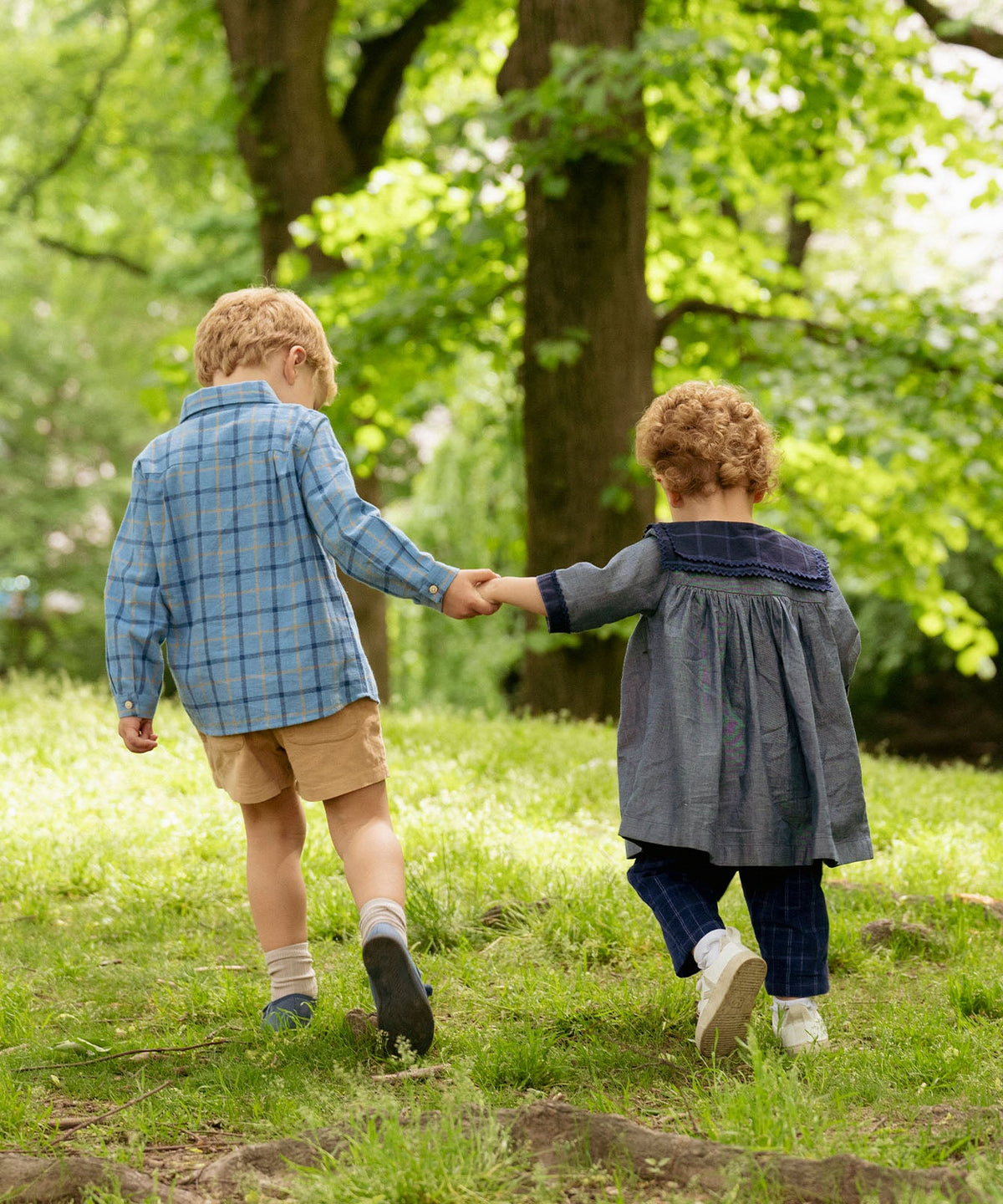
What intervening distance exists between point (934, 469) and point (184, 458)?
716cm

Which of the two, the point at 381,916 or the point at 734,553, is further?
the point at 734,553

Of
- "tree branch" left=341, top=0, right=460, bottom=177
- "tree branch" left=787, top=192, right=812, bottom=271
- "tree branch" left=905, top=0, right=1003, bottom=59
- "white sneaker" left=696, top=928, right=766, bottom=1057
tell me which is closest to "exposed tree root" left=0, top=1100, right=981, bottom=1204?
"white sneaker" left=696, top=928, right=766, bottom=1057

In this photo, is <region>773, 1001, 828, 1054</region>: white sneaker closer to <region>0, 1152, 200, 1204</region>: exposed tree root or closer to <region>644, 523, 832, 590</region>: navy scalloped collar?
<region>644, 523, 832, 590</region>: navy scalloped collar

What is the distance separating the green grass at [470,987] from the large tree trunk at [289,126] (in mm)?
5628

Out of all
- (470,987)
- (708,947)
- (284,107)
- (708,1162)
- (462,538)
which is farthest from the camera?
(462,538)

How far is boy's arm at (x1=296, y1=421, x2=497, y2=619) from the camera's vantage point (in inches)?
114

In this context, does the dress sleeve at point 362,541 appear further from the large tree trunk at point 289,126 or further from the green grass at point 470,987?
the large tree trunk at point 289,126

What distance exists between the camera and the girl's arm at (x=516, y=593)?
2957 mm

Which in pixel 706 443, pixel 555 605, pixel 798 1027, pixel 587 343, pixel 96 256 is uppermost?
pixel 96 256

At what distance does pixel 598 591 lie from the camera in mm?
2955

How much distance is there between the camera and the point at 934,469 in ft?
29.4

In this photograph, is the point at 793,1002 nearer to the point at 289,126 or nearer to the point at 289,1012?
the point at 289,1012

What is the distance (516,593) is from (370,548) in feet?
1.24

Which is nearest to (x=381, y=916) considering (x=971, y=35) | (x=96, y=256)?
(x=971, y=35)
